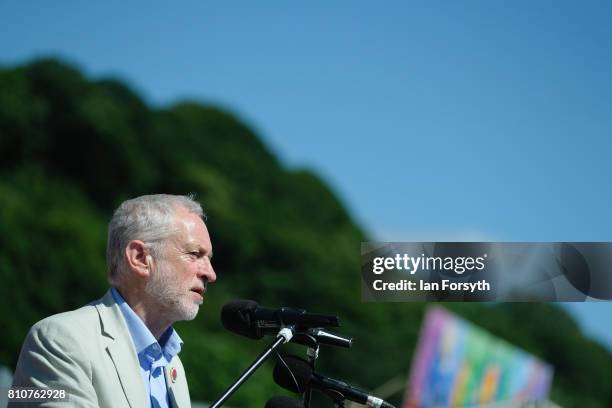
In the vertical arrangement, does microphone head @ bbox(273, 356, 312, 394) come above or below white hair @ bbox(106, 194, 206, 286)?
below

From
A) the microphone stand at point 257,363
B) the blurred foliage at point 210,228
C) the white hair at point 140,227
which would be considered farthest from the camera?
the blurred foliage at point 210,228

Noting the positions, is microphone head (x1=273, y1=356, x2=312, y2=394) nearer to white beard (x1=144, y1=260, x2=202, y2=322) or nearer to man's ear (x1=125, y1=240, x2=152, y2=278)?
white beard (x1=144, y1=260, x2=202, y2=322)

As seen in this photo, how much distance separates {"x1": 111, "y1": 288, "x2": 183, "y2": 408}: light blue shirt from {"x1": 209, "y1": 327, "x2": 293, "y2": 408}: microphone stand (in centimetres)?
47

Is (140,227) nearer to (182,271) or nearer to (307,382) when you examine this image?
(182,271)

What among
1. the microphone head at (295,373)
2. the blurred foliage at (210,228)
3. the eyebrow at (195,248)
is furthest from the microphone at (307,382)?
the blurred foliage at (210,228)

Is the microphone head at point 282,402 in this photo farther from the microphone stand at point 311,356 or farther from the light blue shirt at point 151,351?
the light blue shirt at point 151,351

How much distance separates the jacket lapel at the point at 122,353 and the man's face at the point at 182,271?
0.16 metres

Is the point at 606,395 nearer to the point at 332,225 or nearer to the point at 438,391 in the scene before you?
the point at 332,225

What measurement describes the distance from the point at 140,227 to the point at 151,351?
0.48 meters

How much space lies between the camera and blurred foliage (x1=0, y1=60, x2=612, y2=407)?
21.2 metres

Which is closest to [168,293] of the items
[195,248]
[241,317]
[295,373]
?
[195,248]

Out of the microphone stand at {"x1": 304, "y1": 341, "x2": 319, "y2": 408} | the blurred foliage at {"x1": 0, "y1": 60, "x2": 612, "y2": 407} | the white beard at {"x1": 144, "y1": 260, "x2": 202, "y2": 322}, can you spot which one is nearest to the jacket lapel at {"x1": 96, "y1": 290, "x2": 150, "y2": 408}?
the white beard at {"x1": 144, "y1": 260, "x2": 202, "y2": 322}

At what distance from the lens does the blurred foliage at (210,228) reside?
21.2 m

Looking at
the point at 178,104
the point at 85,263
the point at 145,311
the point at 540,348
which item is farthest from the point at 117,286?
the point at 540,348
